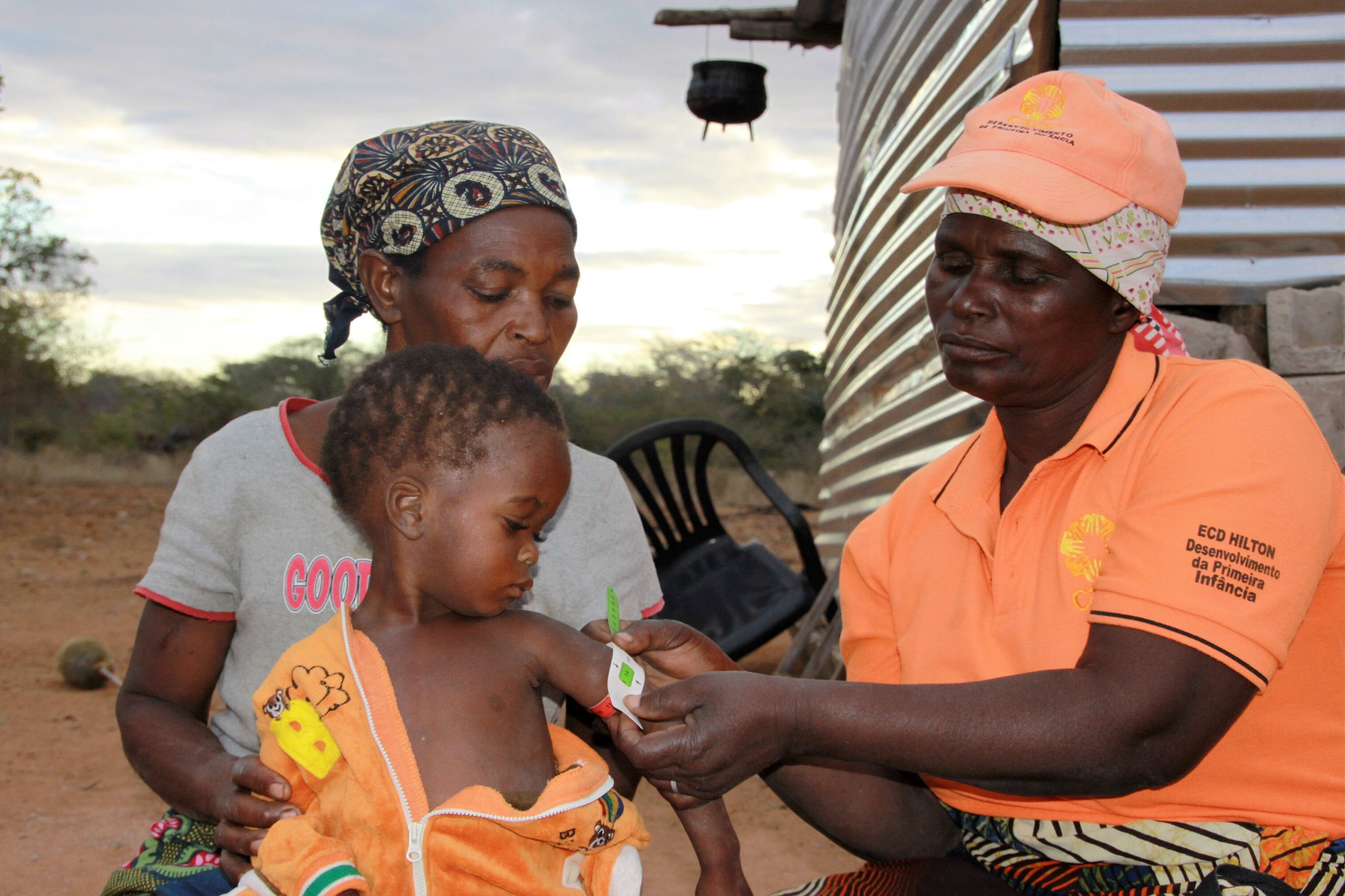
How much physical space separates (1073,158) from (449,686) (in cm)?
150

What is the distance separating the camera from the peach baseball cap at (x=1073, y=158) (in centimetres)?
198

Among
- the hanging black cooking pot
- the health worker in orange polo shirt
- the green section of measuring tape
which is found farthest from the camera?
the hanging black cooking pot

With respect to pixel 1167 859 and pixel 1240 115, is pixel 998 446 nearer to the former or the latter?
pixel 1167 859

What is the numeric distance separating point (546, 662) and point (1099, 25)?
3199 mm

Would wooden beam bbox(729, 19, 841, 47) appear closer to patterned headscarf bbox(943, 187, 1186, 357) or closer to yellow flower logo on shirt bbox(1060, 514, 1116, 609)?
A: patterned headscarf bbox(943, 187, 1186, 357)

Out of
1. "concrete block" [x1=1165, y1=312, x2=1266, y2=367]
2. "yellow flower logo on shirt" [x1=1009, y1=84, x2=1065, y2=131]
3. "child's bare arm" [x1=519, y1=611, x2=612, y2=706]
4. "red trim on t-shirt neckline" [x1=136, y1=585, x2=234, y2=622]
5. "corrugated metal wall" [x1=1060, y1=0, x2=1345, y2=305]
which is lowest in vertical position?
"child's bare arm" [x1=519, y1=611, x2=612, y2=706]

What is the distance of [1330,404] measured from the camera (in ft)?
12.4

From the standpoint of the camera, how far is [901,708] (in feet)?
5.80

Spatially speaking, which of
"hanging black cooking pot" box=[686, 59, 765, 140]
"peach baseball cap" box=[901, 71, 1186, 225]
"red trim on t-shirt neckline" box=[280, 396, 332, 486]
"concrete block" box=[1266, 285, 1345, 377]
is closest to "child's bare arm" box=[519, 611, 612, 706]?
"red trim on t-shirt neckline" box=[280, 396, 332, 486]

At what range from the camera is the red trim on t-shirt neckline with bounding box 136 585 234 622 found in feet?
6.82

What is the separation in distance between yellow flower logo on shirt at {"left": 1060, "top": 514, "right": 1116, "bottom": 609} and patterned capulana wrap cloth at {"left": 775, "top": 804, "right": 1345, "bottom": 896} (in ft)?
1.38

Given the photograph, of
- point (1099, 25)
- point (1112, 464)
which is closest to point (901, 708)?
point (1112, 464)

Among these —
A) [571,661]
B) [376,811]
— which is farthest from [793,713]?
[376,811]

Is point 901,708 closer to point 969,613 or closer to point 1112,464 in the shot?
point 969,613
